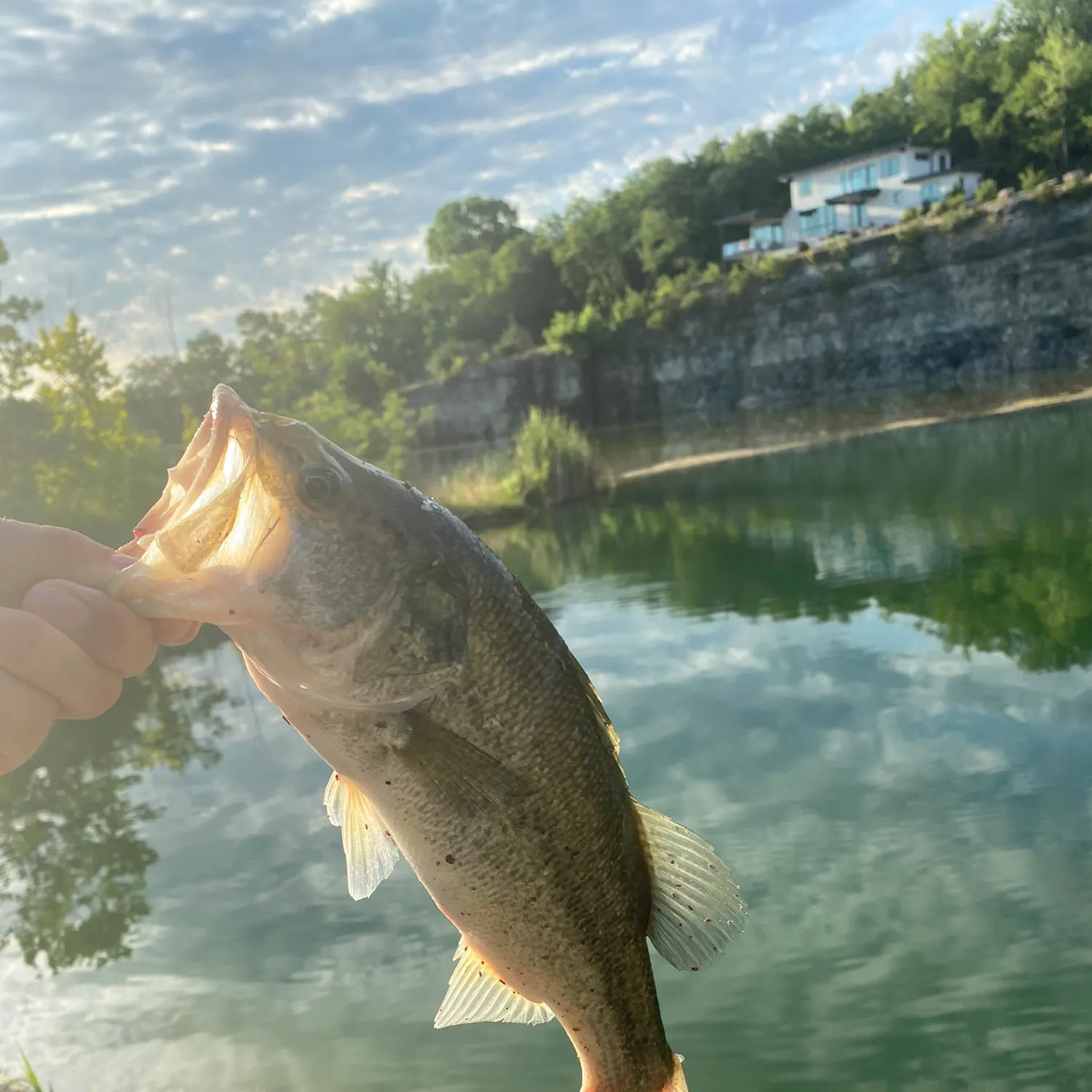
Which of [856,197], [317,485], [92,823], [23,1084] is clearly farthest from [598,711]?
[856,197]

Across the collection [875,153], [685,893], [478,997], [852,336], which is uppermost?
[875,153]

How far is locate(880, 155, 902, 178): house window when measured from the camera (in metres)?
58.1

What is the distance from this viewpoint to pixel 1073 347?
42.6 meters

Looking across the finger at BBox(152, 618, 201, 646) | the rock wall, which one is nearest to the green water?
the finger at BBox(152, 618, 201, 646)

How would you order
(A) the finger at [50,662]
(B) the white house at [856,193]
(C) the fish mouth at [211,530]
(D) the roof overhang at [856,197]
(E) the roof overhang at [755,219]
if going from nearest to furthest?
(A) the finger at [50,662] < (C) the fish mouth at [211,530] < (B) the white house at [856,193] < (D) the roof overhang at [856,197] < (E) the roof overhang at [755,219]

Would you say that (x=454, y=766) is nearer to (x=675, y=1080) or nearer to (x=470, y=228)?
Answer: (x=675, y=1080)

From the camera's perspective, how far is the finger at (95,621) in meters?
1.42

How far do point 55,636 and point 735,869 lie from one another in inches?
217

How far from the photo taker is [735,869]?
606cm

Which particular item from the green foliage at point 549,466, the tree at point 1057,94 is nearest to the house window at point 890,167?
the tree at point 1057,94

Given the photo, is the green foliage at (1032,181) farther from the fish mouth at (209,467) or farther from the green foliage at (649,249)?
the fish mouth at (209,467)

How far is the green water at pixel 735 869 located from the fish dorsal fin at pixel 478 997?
305cm

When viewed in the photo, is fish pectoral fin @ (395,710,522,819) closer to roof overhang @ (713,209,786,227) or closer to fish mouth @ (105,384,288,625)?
fish mouth @ (105,384,288,625)

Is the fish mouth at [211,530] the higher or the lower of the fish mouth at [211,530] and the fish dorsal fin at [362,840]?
the higher
